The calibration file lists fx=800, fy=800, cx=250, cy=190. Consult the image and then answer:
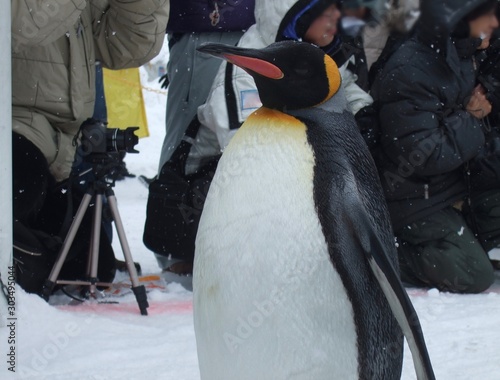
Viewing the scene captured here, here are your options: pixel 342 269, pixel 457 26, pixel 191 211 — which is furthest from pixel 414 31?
pixel 342 269

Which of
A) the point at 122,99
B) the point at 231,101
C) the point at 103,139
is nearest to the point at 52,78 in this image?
the point at 103,139

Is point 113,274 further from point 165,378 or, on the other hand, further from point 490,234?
point 490,234

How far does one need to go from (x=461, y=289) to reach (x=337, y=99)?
1.47 meters

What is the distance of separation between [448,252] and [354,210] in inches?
59.9

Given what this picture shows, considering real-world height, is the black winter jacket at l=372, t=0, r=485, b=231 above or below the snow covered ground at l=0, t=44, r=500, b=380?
above

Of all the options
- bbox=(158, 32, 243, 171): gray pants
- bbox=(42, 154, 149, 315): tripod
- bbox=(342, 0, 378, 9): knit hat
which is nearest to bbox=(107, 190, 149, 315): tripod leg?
bbox=(42, 154, 149, 315): tripod

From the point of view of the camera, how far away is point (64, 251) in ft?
7.02

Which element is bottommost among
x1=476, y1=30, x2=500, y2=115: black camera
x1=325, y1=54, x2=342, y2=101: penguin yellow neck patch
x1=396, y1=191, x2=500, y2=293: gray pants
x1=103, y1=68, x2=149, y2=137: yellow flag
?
x1=103, y1=68, x2=149, y2=137: yellow flag

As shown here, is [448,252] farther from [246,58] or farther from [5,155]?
[246,58]

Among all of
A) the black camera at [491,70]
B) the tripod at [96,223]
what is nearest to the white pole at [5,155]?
the tripod at [96,223]

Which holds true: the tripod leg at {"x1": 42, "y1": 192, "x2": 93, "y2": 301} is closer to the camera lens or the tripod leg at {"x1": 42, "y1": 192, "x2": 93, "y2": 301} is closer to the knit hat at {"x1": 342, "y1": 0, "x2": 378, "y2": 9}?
the camera lens

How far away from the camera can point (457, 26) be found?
2.68 meters

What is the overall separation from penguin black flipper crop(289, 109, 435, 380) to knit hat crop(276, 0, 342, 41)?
1.31 meters

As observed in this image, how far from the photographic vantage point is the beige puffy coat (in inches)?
78.3
